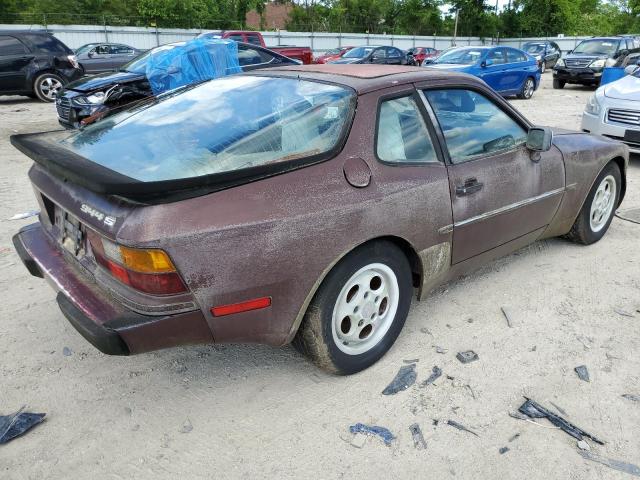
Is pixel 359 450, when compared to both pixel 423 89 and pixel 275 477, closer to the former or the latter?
pixel 275 477

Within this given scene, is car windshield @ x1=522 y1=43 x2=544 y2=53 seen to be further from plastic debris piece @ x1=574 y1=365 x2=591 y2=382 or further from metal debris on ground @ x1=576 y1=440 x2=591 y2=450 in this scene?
metal debris on ground @ x1=576 y1=440 x2=591 y2=450

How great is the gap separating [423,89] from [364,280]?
1.17 metres

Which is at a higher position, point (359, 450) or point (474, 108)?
point (474, 108)

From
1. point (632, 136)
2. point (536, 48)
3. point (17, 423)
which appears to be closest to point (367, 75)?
point (17, 423)

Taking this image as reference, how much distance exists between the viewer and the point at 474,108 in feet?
10.5

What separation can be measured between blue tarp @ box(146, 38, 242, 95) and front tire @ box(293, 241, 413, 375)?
636cm

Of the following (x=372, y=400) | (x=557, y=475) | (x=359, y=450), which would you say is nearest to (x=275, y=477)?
(x=359, y=450)

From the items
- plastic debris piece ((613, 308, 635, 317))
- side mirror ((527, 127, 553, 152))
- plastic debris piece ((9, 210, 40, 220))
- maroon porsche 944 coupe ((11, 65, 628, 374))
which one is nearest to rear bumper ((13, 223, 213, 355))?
maroon porsche 944 coupe ((11, 65, 628, 374))

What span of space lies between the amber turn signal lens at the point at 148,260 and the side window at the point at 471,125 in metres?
1.74

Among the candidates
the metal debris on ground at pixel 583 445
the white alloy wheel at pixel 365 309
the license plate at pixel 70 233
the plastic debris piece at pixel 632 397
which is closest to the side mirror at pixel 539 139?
the white alloy wheel at pixel 365 309

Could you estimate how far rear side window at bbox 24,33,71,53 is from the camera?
1209 centimetres

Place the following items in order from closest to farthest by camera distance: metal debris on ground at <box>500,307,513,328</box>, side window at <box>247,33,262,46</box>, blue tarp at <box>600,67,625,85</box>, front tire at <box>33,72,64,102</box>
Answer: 1. metal debris on ground at <box>500,307,513,328</box>
2. blue tarp at <box>600,67,625,85</box>
3. front tire at <box>33,72,64,102</box>
4. side window at <box>247,33,262,46</box>

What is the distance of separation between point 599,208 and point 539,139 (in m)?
1.45

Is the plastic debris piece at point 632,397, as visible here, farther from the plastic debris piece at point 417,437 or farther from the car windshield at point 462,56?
the car windshield at point 462,56
